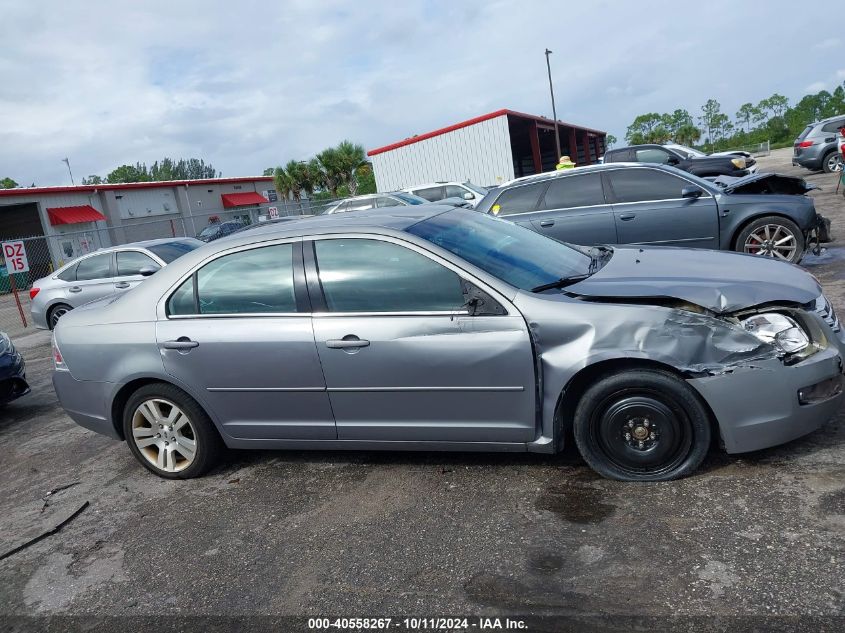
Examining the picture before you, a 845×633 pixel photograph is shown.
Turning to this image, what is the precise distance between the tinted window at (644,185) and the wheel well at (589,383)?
511cm

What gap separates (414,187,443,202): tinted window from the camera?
20.9 metres

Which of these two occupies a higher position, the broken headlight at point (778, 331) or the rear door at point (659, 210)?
the rear door at point (659, 210)

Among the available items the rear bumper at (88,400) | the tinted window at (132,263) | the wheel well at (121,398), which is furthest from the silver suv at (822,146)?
the rear bumper at (88,400)

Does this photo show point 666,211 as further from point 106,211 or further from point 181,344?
point 106,211

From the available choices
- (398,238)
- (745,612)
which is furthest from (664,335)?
(398,238)

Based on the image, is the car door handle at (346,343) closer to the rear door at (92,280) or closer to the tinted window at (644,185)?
the tinted window at (644,185)

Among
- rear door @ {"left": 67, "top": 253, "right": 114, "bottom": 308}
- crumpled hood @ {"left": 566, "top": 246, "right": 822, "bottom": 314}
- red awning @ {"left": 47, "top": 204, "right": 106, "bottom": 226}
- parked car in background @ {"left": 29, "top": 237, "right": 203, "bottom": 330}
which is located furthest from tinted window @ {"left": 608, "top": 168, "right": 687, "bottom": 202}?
red awning @ {"left": 47, "top": 204, "right": 106, "bottom": 226}

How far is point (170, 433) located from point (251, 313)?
3.51 ft

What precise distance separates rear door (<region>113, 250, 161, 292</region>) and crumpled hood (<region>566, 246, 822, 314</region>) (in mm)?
8401

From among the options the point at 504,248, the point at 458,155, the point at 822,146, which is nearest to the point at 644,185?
the point at 504,248

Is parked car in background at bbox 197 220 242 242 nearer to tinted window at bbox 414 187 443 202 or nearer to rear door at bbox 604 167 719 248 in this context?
tinted window at bbox 414 187 443 202

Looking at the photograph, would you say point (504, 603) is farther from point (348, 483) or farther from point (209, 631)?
point (348, 483)

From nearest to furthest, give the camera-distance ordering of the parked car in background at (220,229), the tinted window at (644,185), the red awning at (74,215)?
the tinted window at (644,185)
the parked car in background at (220,229)
the red awning at (74,215)

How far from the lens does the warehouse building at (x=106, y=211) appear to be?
94.4 feet
